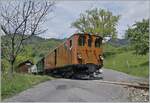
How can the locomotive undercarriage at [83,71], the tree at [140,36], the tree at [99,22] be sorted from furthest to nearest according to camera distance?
the tree at [99,22] < the tree at [140,36] < the locomotive undercarriage at [83,71]

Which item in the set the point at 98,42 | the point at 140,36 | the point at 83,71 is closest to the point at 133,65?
the point at 140,36

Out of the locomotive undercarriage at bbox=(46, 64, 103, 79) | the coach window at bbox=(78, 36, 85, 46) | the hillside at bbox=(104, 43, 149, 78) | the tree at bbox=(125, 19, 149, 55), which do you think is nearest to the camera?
the coach window at bbox=(78, 36, 85, 46)

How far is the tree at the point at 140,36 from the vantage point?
1436 inches

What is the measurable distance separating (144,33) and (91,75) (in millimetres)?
11734

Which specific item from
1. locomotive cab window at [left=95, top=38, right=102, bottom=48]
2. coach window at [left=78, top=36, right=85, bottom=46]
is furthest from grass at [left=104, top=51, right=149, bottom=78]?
coach window at [left=78, top=36, right=85, bottom=46]

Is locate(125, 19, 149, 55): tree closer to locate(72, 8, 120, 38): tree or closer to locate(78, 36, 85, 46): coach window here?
locate(78, 36, 85, 46): coach window

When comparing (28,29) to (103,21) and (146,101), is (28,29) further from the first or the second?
(103,21)

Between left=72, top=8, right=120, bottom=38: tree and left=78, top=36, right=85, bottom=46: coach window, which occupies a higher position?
left=72, top=8, right=120, bottom=38: tree

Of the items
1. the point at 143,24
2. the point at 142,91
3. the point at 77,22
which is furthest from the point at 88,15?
the point at 142,91

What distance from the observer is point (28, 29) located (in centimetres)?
2395

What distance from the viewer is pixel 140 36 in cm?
3791

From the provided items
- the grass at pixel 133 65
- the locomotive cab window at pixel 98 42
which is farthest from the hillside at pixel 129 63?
the locomotive cab window at pixel 98 42

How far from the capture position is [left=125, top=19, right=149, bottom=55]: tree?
120 feet

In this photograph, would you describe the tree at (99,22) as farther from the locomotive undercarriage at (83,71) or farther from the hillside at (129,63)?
the locomotive undercarriage at (83,71)
